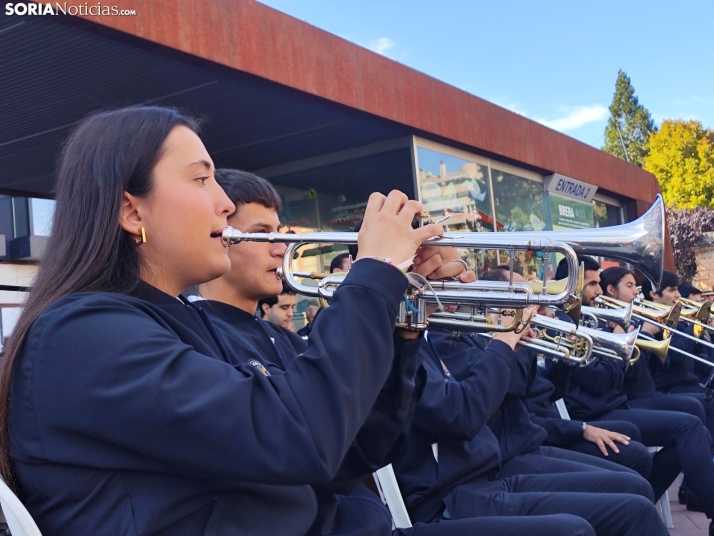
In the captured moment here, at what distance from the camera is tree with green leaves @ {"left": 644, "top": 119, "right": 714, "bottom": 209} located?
39.4m

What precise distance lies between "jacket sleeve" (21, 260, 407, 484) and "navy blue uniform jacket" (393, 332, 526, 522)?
142cm

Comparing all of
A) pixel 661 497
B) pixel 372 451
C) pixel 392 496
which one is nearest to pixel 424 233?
pixel 372 451

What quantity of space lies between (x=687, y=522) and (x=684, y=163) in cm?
4005

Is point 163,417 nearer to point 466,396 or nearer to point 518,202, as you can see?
point 466,396

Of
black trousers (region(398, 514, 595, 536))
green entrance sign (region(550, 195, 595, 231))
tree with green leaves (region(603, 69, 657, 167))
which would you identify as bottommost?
black trousers (region(398, 514, 595, 536))

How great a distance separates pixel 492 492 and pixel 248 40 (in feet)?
14.9

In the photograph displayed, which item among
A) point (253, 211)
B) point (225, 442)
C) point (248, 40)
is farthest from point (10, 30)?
point (225, 442)

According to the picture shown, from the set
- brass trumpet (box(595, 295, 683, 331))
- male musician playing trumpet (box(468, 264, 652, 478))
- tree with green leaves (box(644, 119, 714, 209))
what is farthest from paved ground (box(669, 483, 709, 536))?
tree with green leaves (box(644, 119, 714, 209))

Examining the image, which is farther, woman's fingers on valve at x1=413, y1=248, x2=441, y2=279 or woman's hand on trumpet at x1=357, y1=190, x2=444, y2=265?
woman's fingers on valve at x1=413, y1=248, x2=441, y2=279

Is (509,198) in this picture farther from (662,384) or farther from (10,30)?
(10,30)

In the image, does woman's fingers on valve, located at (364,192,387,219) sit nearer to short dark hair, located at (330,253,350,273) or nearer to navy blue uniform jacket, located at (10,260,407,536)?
navy blue uniform jacket, located at (10,260,407,536)

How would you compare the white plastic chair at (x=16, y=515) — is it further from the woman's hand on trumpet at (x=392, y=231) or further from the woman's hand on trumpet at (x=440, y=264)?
the woman's hand on trumpet at (x=440, y=264)

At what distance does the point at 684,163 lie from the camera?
4066cm

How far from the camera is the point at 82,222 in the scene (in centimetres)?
150
